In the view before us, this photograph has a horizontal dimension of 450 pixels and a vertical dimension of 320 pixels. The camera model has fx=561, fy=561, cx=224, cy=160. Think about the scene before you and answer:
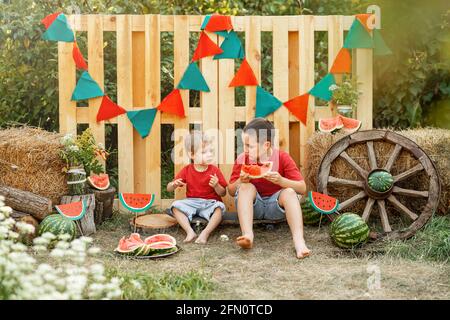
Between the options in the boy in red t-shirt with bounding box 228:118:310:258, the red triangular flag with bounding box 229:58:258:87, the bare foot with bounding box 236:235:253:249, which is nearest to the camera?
the bare foot with bounding box 236:235:253:249

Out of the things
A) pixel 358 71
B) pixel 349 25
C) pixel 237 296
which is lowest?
pixel 237 296

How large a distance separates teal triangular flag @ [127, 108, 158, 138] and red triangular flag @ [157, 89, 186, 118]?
3.5 inches

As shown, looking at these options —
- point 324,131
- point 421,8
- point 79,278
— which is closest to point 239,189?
point 324,131

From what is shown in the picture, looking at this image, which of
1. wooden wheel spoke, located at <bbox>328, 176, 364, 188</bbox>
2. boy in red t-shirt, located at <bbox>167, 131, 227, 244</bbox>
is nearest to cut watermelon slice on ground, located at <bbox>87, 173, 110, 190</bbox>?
boy in red t-shirt, located at <bbox>167, 131, 227, 244</bbox>

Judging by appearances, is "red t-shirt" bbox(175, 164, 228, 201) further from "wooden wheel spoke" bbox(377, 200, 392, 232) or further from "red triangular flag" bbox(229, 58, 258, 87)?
"wooden wheel spoke" bbox(377, 200, 392, 232)

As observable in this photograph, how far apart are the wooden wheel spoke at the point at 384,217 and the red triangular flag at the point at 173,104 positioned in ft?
6.39

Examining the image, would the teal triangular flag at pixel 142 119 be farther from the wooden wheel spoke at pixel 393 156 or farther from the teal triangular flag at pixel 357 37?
the wooden wheel spoke at pixel 393 156

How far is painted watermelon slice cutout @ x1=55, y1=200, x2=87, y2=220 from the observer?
4.40 meters

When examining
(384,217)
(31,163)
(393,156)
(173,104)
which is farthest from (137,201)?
(393,156)

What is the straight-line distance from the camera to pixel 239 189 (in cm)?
448

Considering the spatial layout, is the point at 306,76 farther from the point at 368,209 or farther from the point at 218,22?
the point at 368,209
